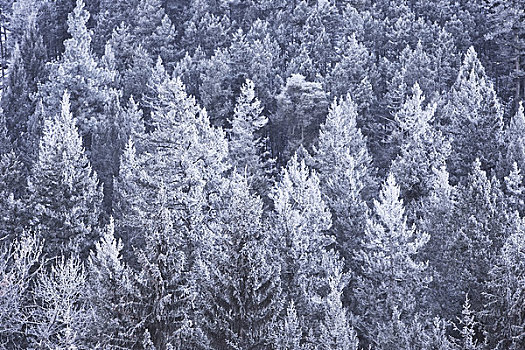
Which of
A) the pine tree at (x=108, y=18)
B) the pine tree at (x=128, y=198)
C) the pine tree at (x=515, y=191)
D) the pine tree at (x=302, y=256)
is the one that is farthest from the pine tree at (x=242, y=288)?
the pine tree at (x=108, y=18)

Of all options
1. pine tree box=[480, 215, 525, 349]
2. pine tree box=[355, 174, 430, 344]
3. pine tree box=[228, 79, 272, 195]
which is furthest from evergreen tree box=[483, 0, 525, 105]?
pine tree box=[480, 215, 525, 349]

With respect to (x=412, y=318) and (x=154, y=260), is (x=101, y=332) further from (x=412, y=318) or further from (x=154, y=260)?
(x=412, y=318)

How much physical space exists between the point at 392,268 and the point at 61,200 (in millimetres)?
16422

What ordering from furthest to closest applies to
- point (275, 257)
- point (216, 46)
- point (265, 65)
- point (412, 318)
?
point (216, 46) < point (265, 65) < point (412, 318) < point (275, 257)

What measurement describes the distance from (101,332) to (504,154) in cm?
2540

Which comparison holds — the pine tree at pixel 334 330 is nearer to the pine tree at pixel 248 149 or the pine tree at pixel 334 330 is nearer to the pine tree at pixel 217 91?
the pine tree at pixel 248 149

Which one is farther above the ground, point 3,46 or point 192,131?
point 3,46

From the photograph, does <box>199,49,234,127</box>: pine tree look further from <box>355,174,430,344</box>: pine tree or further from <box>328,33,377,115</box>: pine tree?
<box>355,174,430,344</box>: pine tree

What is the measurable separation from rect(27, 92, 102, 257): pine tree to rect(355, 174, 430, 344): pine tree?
13832mm

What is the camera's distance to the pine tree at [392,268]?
27281 millimetres

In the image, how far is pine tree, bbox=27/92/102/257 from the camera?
2667cm

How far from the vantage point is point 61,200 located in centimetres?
2711

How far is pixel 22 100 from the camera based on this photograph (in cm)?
4172

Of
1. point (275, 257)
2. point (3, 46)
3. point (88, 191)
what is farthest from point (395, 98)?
point (3, 46)
